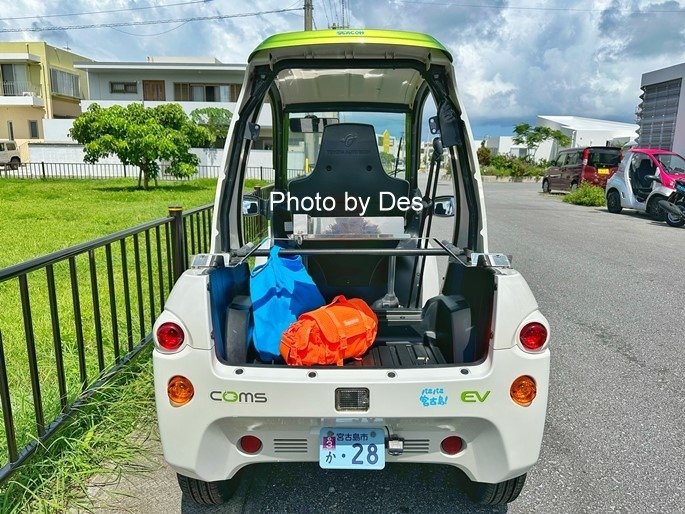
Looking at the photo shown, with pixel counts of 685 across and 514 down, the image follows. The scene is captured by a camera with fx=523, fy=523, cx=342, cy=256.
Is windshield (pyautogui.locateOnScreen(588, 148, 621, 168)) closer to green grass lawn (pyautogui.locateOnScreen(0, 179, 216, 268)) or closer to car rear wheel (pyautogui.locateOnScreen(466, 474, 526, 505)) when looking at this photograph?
green grass lawn (pyautogui.locateOnScreen(0, 179, 216, 268))

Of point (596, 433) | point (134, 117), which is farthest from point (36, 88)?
point (596, 433)

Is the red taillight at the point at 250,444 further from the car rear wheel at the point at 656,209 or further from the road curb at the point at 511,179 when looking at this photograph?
the road curb at the point at 511,179

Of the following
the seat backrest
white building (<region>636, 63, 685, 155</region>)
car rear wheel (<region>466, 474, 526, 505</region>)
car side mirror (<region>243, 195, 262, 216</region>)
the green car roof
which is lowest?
car rear wheel (<region>466, 474, 526, 505</region>)

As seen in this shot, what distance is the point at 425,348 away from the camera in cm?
290

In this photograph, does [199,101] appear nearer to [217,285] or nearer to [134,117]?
[134,117]

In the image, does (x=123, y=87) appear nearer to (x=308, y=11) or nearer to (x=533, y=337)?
(x=308, y=11)

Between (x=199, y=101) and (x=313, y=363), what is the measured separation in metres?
35.3

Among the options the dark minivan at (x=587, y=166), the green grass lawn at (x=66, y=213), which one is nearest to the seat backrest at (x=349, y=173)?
the green grass lawn at (x=66, y=213)

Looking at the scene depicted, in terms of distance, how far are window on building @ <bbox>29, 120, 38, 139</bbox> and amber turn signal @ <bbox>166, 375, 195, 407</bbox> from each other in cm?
4321

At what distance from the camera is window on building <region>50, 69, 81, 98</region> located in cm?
3922

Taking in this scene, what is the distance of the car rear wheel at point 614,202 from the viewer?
16008 mm

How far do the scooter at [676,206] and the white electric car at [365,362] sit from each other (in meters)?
12.4

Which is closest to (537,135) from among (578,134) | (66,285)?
(578,134)

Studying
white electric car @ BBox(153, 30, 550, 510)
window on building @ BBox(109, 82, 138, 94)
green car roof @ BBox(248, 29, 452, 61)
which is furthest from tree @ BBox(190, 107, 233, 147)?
green car roof @ BBox(248, 29, 452, 61)
